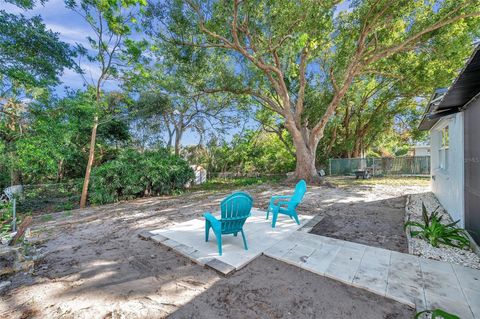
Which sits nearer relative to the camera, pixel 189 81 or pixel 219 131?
pixel 189 81

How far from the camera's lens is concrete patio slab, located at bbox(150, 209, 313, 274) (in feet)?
8.66

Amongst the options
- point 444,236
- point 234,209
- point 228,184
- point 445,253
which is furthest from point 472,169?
point 228,184

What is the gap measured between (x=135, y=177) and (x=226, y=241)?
21.7 ft

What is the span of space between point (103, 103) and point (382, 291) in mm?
10264

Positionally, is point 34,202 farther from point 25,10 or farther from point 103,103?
point 25,10

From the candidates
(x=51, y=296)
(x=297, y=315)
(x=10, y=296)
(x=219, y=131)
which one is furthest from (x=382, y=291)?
(x=219, y=131)

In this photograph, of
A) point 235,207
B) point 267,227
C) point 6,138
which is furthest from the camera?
point 6,138

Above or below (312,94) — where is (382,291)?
below

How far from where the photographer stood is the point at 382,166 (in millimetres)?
15461

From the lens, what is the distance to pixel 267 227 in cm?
387

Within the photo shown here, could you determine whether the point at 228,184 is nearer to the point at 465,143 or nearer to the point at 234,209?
the point at 234,209

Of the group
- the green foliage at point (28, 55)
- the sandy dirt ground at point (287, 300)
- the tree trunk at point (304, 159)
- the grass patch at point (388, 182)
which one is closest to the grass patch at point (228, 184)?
the tree trunk at point (304, 159)

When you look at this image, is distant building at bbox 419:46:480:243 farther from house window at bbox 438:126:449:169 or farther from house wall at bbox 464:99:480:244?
house window at bbox 438:126:449:169

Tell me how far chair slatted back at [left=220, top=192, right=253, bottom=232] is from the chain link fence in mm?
13195
